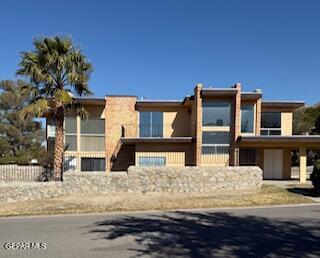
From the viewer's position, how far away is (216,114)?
28.5 meters

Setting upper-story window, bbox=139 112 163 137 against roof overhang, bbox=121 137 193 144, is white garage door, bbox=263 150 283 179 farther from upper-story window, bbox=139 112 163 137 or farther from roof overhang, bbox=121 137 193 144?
upper-story window, bbox=139 112 163 137

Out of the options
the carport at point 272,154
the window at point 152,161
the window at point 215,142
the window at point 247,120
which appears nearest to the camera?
the carport at point 272,154

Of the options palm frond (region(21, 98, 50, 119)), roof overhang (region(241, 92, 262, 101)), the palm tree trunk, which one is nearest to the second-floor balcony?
roof overhang (region(241, 92, 262, 101))

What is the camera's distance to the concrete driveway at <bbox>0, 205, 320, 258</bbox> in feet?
23.3

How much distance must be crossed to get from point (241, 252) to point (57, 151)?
14797 mm

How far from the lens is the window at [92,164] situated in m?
30.2

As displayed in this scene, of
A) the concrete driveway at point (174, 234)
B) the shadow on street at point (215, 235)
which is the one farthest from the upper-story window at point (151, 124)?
the shadow on street at point (215, 235)

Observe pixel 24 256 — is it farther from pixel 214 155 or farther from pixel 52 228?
pixel 214 155

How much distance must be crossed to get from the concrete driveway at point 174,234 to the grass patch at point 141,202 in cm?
151

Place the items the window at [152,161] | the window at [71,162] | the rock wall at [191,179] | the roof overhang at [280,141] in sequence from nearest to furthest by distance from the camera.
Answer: the rock wall at [191,179] < the roof overhang at [280,141] < the window at [71,162] < the window at [152,161]

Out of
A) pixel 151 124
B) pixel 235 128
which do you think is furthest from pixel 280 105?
pixel 151 124

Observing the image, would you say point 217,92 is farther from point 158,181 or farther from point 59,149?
point 59,149

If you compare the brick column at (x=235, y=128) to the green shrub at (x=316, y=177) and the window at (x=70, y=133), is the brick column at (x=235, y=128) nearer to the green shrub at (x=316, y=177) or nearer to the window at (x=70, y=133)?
the green shrub at (x=316, y=177)

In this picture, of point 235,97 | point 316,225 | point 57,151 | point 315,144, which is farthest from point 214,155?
point 316,225
